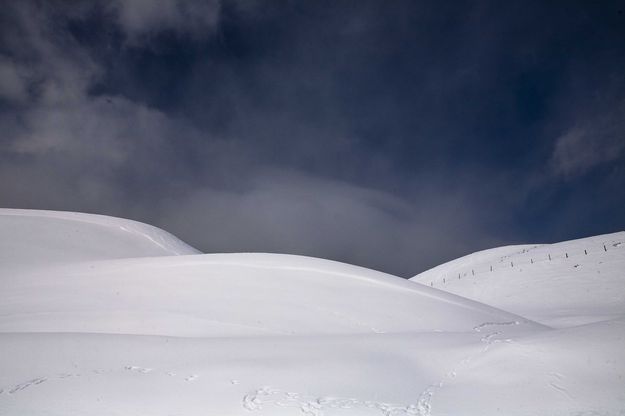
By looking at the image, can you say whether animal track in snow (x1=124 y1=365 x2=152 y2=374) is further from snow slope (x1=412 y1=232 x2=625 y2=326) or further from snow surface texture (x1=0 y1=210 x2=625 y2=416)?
snow slope (x1=412 y1=232 x2=625 y2=326)

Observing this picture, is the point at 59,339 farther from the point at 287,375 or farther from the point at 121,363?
the point at 287,375

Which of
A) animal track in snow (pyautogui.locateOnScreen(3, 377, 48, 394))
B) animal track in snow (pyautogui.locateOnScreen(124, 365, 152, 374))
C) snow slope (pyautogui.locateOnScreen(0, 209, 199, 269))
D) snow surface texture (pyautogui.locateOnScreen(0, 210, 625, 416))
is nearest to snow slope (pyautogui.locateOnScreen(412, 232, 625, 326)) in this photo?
snow surface texture (pyautogui.locateOnScreen(0, 210, 625, 416))

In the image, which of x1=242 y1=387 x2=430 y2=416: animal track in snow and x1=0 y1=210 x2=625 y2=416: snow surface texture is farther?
x1=0 y1=210 x2=625 y2=416: snow surface texture

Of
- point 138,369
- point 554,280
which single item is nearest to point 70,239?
point 138,369

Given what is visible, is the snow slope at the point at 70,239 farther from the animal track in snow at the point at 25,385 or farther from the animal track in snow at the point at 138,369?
the animal track in snow at the point at 138,369

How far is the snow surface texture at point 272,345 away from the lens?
6.61 m

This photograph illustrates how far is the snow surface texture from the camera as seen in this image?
661 centimetres

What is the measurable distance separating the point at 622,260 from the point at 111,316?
121ft

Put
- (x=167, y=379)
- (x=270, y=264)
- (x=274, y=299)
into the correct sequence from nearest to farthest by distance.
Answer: (x=167, y=379) → (x=274, y=299) → (x=270, y=264)

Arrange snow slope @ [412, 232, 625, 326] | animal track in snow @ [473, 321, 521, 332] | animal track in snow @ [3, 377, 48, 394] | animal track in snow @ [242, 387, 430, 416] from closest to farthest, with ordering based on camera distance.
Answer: animal track in snow @ [3, 377, 48, 394], animal track in snow @ [242, 387, 430, 416], animal track in snow @ [473, 321, 521, 332], snow slope @ [412, 232, 625, 326]

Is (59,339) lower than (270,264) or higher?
lower

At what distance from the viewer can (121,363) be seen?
303 inches

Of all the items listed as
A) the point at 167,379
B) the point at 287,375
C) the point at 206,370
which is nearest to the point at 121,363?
Answer: the point at 167,379

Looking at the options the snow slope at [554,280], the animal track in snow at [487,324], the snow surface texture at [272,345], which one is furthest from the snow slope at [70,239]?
the snow slope at [554,280]
